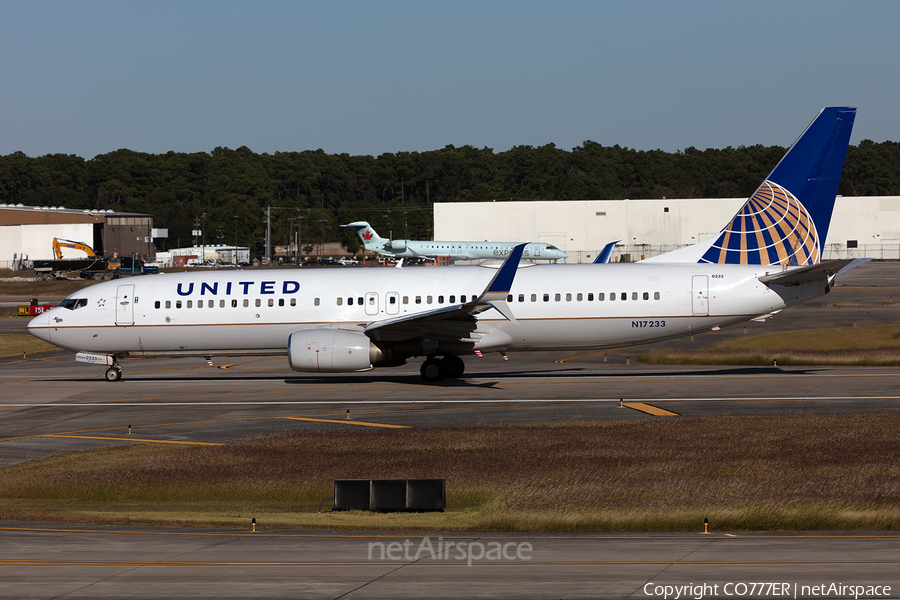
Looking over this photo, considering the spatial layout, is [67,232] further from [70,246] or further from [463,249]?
[463,249]

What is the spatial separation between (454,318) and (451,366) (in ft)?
9.95

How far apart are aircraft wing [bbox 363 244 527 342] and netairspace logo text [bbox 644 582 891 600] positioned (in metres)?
19.2

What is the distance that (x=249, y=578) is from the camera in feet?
37.8

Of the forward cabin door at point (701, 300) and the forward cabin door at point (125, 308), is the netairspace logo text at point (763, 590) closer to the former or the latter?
the forward cabin door at point (701, 300)

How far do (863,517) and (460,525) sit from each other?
6.58 meters

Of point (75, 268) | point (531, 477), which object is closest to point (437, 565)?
point (531, 477)

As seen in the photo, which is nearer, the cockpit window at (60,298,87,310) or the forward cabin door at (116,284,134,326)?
the forward cabin door at (116,284,134,326)

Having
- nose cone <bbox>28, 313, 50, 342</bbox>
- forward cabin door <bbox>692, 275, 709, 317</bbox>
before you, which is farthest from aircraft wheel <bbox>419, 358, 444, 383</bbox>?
nose cone <bbox>28, 313, 50, 342</bbox>

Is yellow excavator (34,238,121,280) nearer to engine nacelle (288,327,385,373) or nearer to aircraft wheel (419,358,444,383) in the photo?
aircraft wheel (419,358,444,383)

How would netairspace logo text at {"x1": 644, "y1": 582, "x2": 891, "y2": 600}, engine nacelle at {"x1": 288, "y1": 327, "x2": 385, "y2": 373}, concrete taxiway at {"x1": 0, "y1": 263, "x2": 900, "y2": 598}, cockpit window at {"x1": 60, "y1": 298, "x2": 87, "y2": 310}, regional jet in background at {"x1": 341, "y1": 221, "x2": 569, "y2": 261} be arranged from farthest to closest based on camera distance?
regional jet in background at {"x1": 341, "y1": 221, "x2": 569, "y2": 261}, cockpit window at {"x1": 60, "y1": 298, "x2": 87, "y2": 310}, engine nacelle at {"x1": 288, "y1": 327, "x2": 385, "y2": 373}, concrete taxiway at {"x1": 0, "y1": 263, "x2": 900, "y2": 598}, netairspace logo text at {"x1": 644, "y1": 582, "x2": 891, "y2": 600}

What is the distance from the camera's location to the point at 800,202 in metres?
33.8

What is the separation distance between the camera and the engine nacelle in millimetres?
30609

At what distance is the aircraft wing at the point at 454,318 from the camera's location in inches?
1179

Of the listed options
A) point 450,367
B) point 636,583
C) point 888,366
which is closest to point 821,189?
point 888,366
